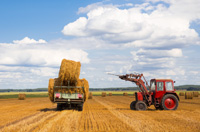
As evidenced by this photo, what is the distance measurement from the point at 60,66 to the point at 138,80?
6.13 metres

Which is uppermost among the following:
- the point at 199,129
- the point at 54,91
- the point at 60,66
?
the point at 60,66

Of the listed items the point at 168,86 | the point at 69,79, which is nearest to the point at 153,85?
the point at 168,86

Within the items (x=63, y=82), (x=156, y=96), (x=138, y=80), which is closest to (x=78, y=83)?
(x=63, y=82)

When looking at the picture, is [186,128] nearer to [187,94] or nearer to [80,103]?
[80,103]

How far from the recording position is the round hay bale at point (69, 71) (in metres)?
19.0

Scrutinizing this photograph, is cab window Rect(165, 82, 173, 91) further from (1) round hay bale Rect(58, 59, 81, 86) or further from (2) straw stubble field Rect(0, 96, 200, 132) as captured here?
(1) round hay bale Rect(58, 59, 81, 86)

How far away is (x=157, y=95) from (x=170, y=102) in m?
1.13

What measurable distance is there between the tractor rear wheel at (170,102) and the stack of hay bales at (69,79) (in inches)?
242

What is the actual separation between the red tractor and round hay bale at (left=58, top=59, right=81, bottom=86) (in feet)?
11.9

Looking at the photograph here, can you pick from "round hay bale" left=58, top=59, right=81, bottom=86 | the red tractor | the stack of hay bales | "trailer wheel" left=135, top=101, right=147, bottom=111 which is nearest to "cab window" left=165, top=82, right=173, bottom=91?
the red tractor

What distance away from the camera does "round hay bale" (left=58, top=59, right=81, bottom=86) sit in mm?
18953

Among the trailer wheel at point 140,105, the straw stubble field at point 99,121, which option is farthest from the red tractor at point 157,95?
the straw stubble field at point 99,121

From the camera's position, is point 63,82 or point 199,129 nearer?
point 199,129

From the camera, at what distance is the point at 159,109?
2200cm
